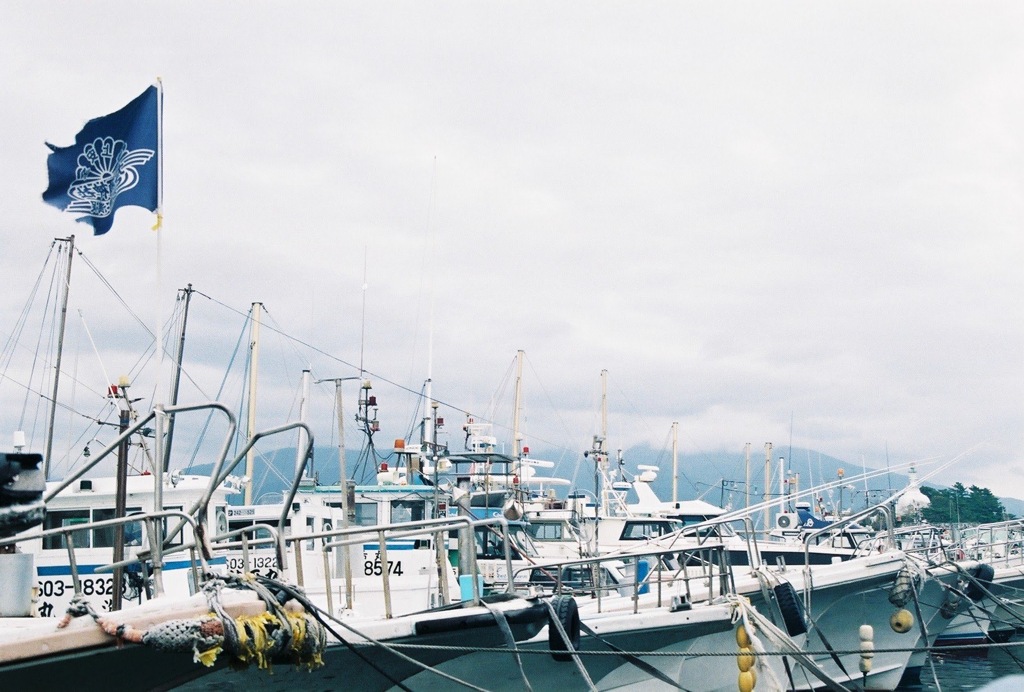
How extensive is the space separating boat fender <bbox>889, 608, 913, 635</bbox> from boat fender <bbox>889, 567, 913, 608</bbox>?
704 mm

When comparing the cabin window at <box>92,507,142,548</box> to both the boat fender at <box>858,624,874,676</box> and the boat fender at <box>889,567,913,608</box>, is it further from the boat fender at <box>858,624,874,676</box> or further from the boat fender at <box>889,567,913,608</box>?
the boat fender at <box>889,567,913,608</box>

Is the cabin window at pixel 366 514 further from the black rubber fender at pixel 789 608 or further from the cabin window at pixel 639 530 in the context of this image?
the black rubber fender at pixel 789 608

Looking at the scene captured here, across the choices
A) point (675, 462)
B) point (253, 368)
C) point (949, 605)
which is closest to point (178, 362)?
point (253, 368)

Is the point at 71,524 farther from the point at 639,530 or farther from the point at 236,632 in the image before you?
the point at 639,530

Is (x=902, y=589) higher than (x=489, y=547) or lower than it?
lower

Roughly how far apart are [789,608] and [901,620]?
5.20 m

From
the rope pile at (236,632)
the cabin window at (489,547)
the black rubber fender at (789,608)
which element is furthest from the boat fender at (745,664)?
the cabin window at (489,547)

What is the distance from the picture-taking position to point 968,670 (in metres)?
25.1

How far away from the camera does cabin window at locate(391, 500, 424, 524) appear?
65.3ft

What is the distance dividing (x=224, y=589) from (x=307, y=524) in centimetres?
1182

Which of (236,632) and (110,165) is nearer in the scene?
(236,632)

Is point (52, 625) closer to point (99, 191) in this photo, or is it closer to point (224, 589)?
point (224, 589)

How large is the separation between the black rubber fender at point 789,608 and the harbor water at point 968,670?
8.24 meters

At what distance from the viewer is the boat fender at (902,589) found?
55.4 ft
